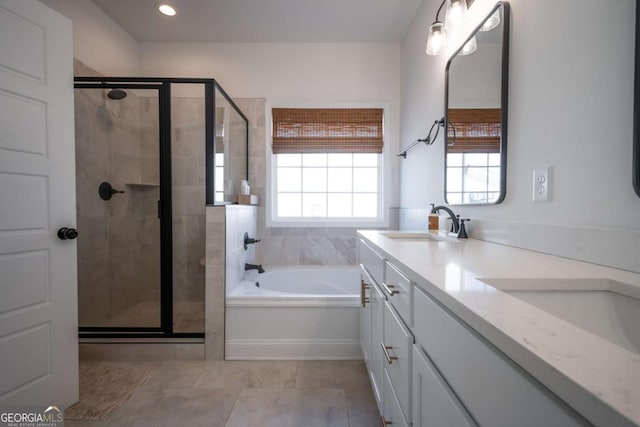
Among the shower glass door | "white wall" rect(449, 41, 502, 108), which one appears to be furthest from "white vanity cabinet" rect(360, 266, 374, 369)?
the shower glass door

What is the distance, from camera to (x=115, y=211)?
2283 millimetres

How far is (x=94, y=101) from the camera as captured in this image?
212cm

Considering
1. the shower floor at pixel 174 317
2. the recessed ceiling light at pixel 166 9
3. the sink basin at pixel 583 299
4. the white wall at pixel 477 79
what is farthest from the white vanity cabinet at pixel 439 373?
the recessed ceiling light at pixel 166 9

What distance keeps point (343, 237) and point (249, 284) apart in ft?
3.46

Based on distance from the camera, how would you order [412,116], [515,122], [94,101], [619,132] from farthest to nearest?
[412,116] → [94,101] → [515,122] → [619,132]

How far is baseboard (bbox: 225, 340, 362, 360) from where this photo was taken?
6.29 feet

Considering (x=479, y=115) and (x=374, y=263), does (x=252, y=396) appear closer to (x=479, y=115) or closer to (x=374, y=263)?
(x=374, y=263)

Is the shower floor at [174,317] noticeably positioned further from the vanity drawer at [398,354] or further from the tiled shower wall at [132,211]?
the vanity drawer at [398,354]

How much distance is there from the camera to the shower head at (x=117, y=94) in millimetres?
2131

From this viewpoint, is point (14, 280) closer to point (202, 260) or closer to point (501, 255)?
point (202, 260)

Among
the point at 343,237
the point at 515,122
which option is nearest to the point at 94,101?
the point at 343,237

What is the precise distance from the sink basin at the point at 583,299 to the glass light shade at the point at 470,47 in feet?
4.33

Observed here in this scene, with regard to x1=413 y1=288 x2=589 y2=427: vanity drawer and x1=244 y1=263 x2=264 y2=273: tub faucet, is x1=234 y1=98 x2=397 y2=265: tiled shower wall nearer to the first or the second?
x1=244 y1=263 x2=264 y2=273: tub faucet

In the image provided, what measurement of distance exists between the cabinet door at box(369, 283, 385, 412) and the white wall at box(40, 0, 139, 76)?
2.78 meters
